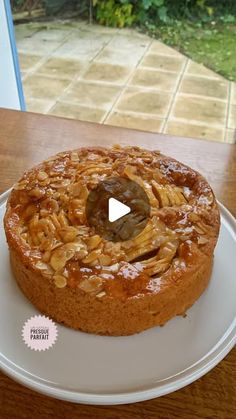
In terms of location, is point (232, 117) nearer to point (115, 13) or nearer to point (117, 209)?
point (115, 13)

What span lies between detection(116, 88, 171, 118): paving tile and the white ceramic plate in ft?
6.16

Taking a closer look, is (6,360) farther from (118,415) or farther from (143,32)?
(143,32)

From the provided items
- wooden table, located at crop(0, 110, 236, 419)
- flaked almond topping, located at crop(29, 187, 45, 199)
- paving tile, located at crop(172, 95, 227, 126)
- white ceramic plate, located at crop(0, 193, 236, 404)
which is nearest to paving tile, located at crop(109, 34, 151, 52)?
paving tile, located at crop(172, 95, 227, 126)

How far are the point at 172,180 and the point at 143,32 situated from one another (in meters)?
2.37

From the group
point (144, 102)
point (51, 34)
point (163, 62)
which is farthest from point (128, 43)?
point (144, 102)

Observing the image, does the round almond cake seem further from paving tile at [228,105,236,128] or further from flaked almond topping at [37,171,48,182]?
paving tile at [228,105,236,128]

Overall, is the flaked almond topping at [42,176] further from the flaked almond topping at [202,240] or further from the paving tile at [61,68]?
the paving tile at [61,68]

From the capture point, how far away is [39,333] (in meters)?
0.62

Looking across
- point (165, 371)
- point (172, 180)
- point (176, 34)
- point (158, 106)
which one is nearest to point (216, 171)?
point (172, 180)

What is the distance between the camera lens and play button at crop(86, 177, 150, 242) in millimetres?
662

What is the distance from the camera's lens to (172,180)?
0.77 metres

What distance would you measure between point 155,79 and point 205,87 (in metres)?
0.29

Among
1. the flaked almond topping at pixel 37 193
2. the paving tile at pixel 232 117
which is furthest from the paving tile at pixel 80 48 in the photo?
the flaked almond topping at pixel 37 193

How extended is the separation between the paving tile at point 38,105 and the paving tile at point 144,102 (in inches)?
14.7
